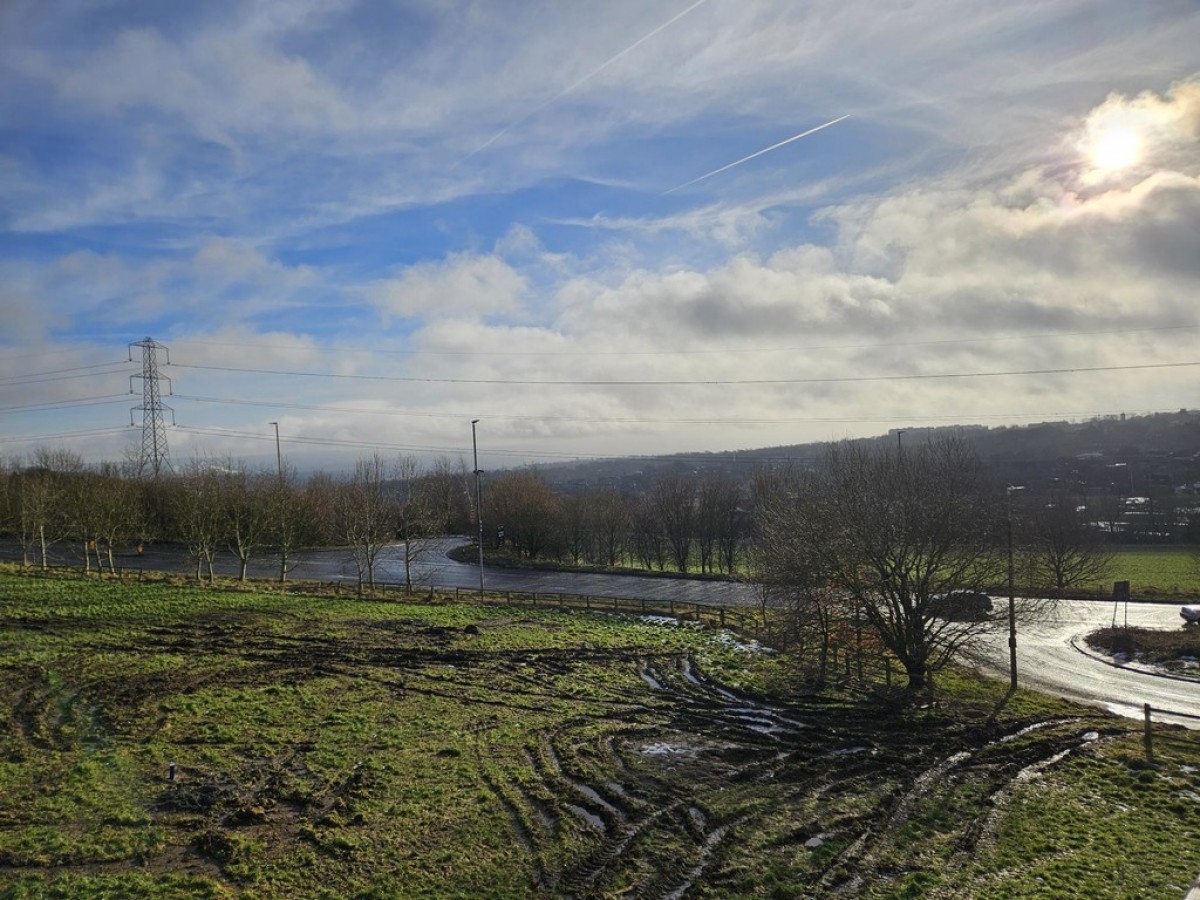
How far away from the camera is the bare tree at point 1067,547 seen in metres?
46.3

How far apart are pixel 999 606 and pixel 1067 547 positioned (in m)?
29.1

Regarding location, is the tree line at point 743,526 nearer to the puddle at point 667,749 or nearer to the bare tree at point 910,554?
the bare tree at point 910,554

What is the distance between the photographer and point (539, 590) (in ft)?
158

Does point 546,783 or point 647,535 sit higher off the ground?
point 546,783

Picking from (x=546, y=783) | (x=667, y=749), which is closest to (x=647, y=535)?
(x=667, y=749)

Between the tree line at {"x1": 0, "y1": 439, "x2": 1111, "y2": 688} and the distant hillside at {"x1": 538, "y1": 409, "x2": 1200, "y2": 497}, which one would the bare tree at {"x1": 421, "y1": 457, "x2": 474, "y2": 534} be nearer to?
the tree line at {"x1": 0, "y1": 439, "x2": 1111, "y2": 688}

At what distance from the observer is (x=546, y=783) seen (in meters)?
14.1

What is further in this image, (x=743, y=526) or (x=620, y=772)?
(x=743, y=526)

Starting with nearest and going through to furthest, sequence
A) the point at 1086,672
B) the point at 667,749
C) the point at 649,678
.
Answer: the point at 667,749 < the point at 649,678 < the point at 1086,672

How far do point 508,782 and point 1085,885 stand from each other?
390 inches

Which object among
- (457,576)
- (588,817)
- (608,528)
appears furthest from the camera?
(608,528)

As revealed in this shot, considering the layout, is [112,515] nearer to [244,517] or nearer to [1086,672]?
[244,517]

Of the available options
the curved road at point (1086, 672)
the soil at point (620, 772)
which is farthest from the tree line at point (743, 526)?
the soil at point (620, 772)

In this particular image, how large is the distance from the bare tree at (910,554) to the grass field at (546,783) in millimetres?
2232
